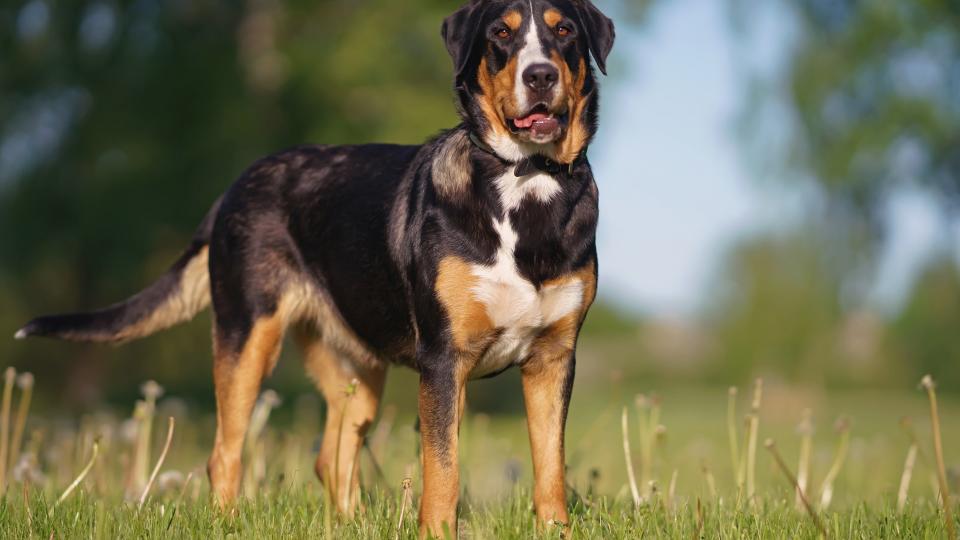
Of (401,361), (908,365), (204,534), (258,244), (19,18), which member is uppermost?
(19,18)

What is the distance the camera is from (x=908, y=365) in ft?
129

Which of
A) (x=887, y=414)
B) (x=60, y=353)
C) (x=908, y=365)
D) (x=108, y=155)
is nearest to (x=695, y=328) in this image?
(x=908, y=365)

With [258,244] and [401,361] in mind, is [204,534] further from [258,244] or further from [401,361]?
[258,244]

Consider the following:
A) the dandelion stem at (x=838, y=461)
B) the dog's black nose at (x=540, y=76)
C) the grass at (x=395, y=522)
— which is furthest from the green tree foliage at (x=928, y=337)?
the dog's black nose at (x=540, y=76)

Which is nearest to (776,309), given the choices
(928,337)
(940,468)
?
(928,337)

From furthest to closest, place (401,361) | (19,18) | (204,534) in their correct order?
(19,18) → (401,361) → (204,534)

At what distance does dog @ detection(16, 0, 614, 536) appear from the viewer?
4.82 m

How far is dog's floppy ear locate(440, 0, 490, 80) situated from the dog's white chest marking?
1.90ft

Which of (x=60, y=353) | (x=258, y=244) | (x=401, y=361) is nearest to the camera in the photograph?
(x=401, y=361)

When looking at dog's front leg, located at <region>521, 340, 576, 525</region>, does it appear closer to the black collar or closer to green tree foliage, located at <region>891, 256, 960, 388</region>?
the black collar

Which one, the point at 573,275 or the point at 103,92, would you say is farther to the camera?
the point at 103,92

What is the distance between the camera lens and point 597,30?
5227 mm

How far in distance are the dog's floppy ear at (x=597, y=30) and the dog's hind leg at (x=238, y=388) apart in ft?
7.64

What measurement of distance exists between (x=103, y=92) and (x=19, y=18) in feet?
5.65
